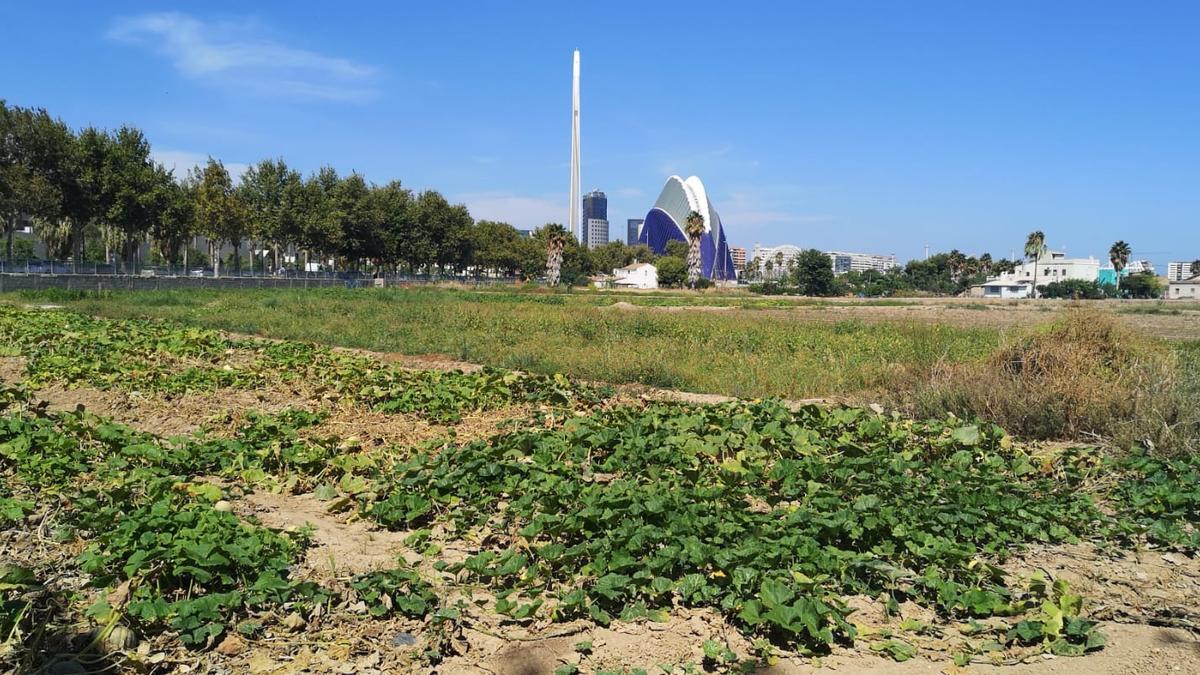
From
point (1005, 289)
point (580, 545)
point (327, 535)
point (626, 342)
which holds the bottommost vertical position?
point (327, 535)

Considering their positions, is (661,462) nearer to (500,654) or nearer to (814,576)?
(814,576)

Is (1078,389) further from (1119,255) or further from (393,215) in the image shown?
(1119,255)

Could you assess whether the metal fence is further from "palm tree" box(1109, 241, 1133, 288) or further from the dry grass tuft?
"palm tree" box(1109, 241, 1133, 288)

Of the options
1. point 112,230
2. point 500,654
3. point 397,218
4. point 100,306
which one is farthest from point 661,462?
point 112,230

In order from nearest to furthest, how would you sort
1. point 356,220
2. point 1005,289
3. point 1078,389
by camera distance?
point 1078,389
point 356,220
point 1005,289

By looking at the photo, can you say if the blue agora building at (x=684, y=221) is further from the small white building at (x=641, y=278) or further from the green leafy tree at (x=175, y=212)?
the green leafy tree at (x=175, y=212)

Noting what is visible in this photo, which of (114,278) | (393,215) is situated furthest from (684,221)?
(114,278)

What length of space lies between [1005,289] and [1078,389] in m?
106

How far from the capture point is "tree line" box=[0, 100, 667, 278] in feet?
137

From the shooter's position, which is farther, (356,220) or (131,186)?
(356,220)

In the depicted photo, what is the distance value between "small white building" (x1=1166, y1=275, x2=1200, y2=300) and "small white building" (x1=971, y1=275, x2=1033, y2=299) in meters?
15.1

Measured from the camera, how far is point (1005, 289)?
103188mm

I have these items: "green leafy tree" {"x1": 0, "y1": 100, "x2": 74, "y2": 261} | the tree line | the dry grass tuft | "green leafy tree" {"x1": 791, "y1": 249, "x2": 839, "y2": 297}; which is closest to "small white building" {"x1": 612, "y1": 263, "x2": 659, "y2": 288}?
the tree line

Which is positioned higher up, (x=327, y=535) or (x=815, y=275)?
(x=815, y=275)
